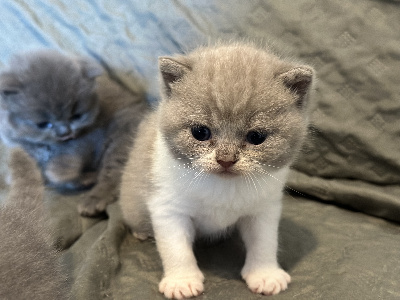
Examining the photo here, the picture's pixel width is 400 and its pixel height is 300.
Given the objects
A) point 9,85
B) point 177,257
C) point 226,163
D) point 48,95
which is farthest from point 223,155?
point 9,85

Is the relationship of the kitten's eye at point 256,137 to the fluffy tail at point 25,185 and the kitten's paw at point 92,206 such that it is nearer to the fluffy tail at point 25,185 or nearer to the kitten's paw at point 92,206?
the fluffy tail at point 25,185

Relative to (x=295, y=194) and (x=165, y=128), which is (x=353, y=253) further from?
(x=165, y=128)

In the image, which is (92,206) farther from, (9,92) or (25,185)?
(9,92)

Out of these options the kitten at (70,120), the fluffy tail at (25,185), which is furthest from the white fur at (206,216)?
the kitten at (70,120)

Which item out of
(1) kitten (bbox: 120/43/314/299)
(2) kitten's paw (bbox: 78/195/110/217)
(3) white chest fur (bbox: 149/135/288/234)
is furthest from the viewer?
(2) kitten's paw (bbox: 78/195/110/217)

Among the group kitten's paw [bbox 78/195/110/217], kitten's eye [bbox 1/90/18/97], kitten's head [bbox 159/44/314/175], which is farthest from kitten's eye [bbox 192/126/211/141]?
kitten's eye [bbox 1/90/18/97]

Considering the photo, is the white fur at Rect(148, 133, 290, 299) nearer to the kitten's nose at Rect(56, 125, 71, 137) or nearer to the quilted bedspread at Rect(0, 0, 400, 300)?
the quilted bedspread at Rect(0, 0, 400, 300)
